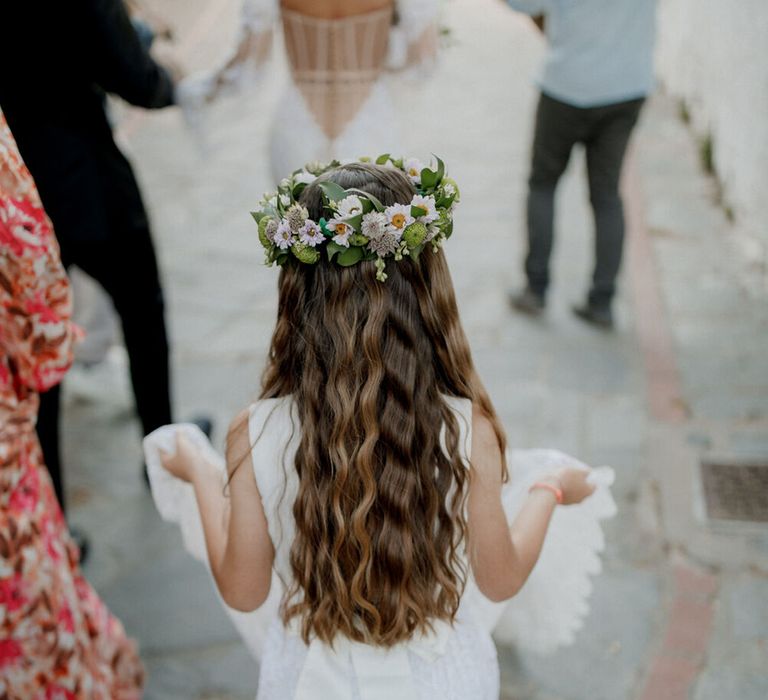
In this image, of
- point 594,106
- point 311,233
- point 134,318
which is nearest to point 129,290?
point 134,318

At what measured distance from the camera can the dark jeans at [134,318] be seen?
2.83 m

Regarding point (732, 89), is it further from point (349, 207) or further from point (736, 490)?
point (349, 207)

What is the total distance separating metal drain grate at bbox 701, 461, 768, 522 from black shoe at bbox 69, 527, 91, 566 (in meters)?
2.12

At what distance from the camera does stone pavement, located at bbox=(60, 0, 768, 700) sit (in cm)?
278

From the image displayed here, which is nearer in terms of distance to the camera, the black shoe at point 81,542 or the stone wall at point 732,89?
the black shoe at point 81,542

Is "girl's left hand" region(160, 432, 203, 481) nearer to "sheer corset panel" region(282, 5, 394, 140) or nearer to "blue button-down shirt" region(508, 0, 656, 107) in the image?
"sheer corset panel" region(282, 5, 394, 140)

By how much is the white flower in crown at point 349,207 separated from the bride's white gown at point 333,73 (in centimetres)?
191

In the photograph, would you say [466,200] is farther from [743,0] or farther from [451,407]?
[451,407]

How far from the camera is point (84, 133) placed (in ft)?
9.03

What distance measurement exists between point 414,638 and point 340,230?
2.72 feet

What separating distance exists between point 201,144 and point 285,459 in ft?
7.49

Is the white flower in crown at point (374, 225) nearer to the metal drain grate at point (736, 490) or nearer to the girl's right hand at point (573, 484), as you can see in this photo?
the girl's right hand at point (573, 484)

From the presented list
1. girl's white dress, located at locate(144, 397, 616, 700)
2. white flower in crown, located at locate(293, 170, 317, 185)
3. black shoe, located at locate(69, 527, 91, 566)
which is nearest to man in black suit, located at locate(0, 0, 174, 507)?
black shoe, located at locate(69, 527, 91, 566)

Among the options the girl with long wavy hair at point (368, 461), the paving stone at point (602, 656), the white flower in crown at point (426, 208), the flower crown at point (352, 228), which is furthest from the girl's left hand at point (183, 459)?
the paving stone at point (602, 656)
